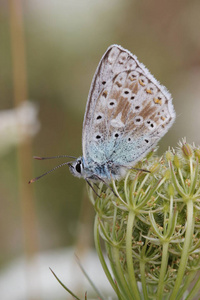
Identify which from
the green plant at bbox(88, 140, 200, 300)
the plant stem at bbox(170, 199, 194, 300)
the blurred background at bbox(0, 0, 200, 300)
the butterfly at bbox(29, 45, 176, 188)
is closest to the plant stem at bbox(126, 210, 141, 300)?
the green plant at bbox(88, 140, 200, 300)

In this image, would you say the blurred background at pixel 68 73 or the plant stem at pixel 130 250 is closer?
the plant stem at pixel 130 250

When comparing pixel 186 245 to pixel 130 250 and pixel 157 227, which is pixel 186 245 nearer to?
pixel 157 227

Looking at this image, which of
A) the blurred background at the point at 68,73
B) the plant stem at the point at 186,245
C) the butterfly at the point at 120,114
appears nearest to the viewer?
the plant stem at the point at 186,245

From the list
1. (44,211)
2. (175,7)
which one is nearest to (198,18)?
(175,7)

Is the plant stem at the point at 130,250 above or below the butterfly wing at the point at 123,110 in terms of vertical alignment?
below

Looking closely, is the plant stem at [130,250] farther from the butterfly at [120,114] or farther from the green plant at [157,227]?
the butterfly at [120,114]

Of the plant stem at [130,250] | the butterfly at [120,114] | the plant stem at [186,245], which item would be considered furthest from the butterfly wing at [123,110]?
the plant stem at [186,245]

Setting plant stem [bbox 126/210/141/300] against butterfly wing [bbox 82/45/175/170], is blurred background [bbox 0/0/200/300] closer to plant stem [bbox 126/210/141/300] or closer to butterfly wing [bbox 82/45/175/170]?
butterfly wing [bbox 82/45/175/170]

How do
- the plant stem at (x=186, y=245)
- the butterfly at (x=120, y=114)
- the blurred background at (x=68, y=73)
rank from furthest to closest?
the blurred background at (x=68, y=73)
the butterfly at (x=120, y=114)
the plant stem at (x=186, y=245)

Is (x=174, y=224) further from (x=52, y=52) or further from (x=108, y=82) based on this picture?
(x=52, y=52)
